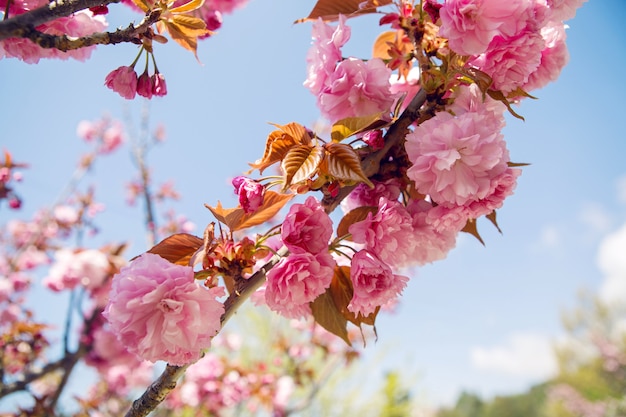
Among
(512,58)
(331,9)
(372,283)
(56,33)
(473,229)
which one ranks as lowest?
(473,229)

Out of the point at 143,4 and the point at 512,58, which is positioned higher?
the point at 143,4

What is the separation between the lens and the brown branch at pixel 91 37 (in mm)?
513

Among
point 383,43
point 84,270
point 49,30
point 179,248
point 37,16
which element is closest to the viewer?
point 37,16

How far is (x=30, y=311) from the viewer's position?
1.98m

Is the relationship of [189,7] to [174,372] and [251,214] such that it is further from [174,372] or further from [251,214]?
[174,372]

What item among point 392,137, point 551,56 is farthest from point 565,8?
point 392,137

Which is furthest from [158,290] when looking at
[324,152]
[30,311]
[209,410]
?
[209,410]

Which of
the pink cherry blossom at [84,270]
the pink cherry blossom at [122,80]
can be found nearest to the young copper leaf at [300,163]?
the pink cherry blossom at [122,80]

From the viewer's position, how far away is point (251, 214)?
2.09 ft

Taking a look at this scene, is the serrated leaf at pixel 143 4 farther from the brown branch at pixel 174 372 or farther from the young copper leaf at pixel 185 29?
the brown branch at pixel 174 372

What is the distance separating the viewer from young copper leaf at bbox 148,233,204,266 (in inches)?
23.5

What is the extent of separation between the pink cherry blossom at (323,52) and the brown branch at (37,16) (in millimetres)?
314

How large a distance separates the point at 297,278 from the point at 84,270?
76.8 inches

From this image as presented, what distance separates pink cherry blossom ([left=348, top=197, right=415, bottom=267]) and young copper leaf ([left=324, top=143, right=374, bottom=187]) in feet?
0.24
